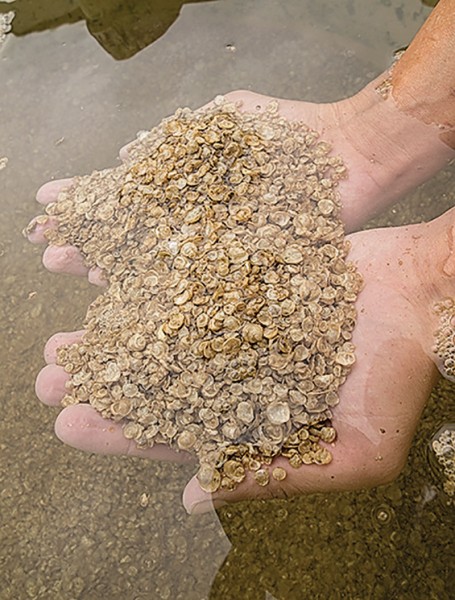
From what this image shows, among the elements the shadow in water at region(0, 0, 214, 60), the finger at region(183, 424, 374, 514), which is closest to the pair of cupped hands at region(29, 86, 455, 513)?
the finger at region(183, 424, 374, 514)

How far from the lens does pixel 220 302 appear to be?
44.6 inches

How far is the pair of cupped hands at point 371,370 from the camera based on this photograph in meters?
1.17

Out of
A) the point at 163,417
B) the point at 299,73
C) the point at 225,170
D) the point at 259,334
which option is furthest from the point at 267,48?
the point at 163,417

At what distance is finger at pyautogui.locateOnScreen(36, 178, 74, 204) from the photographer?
1.48 m

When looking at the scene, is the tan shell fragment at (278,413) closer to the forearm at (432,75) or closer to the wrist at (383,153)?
the wrist at (383,153)

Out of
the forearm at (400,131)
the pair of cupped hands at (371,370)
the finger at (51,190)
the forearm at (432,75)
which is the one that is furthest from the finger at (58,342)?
the forearm at (432,75)

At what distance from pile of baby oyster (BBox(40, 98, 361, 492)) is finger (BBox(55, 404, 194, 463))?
2 cm

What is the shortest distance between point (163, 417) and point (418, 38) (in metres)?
0.92

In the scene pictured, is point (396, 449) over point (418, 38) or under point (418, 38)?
under

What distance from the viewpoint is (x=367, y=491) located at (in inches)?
49.4

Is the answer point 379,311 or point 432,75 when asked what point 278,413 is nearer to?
point 379,311

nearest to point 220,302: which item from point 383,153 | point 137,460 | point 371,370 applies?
point 371,370

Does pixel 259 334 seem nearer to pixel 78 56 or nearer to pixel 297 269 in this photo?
pixel 297 269

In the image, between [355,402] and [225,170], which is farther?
[225,170]
